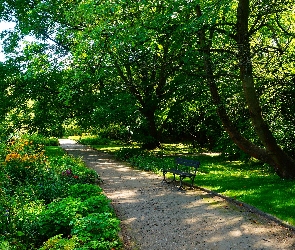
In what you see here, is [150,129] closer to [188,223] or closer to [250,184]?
[250,184]

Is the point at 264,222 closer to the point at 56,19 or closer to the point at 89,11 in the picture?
the point at 89,11

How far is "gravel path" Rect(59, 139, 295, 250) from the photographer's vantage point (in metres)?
6.90

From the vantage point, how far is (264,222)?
8156 millimetres

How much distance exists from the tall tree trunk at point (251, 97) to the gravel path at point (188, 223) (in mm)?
3228

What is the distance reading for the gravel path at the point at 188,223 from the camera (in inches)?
272

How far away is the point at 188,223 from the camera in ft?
26.9

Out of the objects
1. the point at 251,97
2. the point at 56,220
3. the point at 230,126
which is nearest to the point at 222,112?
the point at 230,126

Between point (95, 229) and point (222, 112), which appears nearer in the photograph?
point (95, 229)

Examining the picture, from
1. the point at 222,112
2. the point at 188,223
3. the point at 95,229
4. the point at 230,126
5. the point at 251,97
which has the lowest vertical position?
the point at 188,223

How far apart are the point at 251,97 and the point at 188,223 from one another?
577 cm

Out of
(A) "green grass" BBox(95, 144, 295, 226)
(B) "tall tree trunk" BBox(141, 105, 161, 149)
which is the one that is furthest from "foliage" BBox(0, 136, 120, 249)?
(B) "tall tree trunk" BBox(141, 105, 161, 149)

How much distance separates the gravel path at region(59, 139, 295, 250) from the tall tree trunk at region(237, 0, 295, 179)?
3228 mm

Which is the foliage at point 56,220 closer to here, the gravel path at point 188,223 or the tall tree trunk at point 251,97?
the gravel path at point 188,223

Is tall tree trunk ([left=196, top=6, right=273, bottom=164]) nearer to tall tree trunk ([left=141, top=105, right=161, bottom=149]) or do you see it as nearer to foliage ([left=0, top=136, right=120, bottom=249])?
foliage ([left=0, top=136, right=120, bottom=249])
